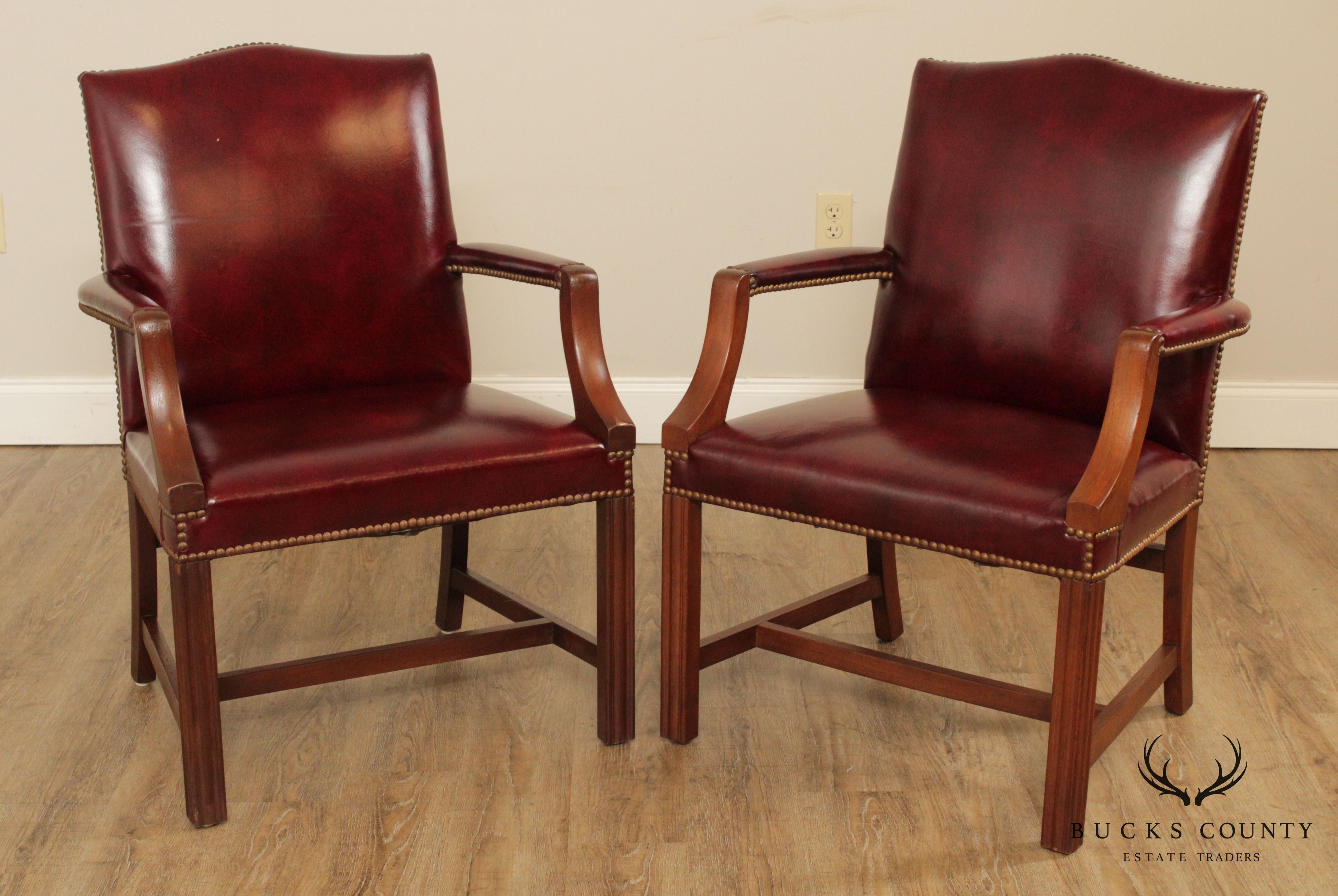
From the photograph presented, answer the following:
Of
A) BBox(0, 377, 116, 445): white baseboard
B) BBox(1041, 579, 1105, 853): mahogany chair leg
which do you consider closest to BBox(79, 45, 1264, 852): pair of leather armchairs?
BBox(1041, 579, 1105, 853): mahogany chair leg

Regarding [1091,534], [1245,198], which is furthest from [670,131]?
[1091,534]

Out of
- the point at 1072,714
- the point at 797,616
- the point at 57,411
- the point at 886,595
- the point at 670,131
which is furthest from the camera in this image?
the point at 57,411

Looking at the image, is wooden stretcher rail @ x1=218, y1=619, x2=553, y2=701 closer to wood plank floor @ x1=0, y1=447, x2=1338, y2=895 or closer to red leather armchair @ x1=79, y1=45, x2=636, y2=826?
red leather armchair @ x1=79, y1=45, x2=636, y2=826

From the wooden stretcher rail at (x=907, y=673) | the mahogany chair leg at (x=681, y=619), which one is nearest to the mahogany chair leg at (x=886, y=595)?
the wooden stretcher rail at (x=907, y=673)

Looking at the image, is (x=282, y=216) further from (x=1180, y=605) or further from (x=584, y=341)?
(x=1180, y=605)

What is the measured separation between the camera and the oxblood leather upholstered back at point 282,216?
5.43 feet

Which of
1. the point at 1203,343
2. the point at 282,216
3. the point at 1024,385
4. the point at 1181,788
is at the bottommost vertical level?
the point at 1181,788

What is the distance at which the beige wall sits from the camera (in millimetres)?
2760

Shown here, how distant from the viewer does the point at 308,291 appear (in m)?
1.76

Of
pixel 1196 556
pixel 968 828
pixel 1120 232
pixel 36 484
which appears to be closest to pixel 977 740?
pixel 968 828

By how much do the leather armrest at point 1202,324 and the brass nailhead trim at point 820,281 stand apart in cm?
40

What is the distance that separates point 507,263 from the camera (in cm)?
174

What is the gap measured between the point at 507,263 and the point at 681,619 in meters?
0.53

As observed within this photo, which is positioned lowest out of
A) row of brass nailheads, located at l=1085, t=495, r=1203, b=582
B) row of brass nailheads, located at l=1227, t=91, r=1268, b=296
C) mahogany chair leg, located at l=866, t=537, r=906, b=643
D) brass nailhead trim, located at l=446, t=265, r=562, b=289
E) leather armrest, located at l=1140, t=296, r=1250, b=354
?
mahogany chair leg, located at l=866, t=537, r=906, b=643
